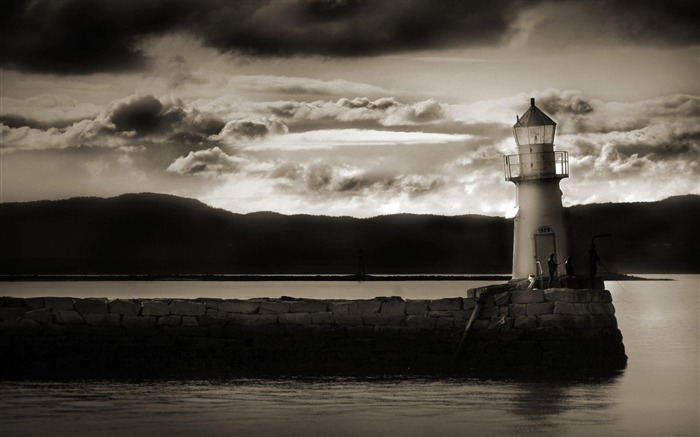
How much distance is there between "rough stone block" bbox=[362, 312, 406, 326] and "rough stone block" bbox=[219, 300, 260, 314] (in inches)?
70.3

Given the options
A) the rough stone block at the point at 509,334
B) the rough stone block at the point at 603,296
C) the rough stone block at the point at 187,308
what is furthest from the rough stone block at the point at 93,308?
the rough stone block at the point at 603,296

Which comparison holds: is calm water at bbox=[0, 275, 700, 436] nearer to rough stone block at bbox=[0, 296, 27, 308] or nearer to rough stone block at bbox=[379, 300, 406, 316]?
rough stone block at bbox=[379, 300, 406, 316]

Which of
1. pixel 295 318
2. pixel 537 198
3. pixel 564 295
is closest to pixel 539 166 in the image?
pixel 537 198

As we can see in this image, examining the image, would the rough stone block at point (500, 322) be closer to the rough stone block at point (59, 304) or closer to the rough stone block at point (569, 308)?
the rough stone block at point (569, 308)

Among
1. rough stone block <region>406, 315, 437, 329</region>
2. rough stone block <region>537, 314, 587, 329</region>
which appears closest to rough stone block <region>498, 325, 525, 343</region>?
rough stone block <region>537, 314, 587, 329</region>

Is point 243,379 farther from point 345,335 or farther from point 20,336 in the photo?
point 20,336

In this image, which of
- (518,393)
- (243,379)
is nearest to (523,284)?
(518,393)

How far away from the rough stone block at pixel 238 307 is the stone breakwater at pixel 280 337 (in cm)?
2

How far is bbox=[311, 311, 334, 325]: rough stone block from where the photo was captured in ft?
60.5

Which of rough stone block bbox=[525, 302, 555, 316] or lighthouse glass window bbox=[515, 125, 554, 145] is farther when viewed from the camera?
lighthouse glass window bbox=[515, 125, 554, 145]

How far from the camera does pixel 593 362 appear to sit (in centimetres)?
1895

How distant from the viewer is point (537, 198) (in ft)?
68.2

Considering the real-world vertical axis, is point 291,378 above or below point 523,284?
below

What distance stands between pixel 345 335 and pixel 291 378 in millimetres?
1124
